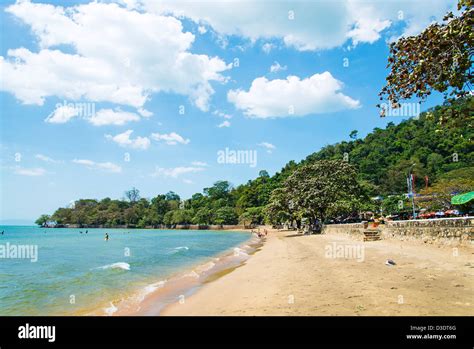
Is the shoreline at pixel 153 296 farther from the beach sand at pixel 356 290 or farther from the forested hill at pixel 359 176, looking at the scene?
the forested hill at pixel 359 176

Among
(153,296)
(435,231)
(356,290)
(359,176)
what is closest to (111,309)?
(153,296)

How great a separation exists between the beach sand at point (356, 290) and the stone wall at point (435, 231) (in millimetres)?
647

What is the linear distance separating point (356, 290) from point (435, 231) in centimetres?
1123

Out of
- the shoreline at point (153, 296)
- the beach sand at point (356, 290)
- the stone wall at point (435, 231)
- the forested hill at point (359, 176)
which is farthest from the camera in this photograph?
the forested hill at point (359, 176)

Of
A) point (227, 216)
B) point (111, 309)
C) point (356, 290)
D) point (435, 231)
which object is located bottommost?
point (227, 216)

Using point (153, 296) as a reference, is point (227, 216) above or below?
below

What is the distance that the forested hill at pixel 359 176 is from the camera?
262 ft

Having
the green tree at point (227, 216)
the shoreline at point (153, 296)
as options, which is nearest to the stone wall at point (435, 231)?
the shoreline at point (153, 296)

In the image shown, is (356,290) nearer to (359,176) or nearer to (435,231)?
(435,231)

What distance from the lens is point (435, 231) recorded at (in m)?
18.4
